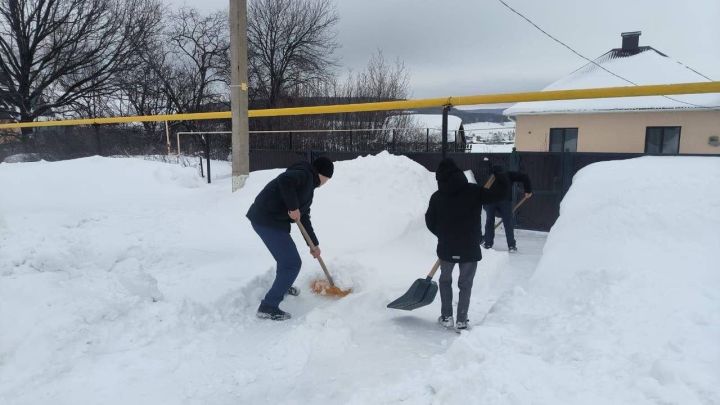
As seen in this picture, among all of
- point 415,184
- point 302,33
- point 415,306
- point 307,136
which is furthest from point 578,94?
point 302,33

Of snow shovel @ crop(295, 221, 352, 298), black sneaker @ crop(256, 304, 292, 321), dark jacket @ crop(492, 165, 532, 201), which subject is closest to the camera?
dark jacket @ crop(492, 165, 532, 201)

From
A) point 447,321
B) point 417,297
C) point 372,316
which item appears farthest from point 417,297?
point 372,316

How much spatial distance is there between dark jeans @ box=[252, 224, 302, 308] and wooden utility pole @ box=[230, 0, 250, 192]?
3541 mm

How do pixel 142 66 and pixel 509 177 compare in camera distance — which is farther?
pixel 142 66

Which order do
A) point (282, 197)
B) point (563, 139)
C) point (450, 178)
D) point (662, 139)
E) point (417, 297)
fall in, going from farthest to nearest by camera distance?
point (563, 139) < point (662, 139) < point (417, 297) < point (282, 197) < point (450, 178)

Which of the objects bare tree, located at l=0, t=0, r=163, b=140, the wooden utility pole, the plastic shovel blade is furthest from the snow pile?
bare tree, located at l=0, t=0, r=163, b=140

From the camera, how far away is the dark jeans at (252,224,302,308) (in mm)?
4051

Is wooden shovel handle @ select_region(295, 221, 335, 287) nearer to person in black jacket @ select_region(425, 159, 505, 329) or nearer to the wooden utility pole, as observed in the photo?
person in black jacket @ select_region(425, 159, 505, 329)

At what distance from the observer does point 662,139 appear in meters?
16.7

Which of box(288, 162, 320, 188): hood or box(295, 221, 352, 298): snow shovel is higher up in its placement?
box(288, 162, 320, 188): hood

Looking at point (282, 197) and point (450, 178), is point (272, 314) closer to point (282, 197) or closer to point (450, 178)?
point (282, 197)

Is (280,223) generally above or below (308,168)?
below

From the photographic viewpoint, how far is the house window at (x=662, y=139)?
16.5 metres

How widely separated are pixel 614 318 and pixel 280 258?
263 cm
